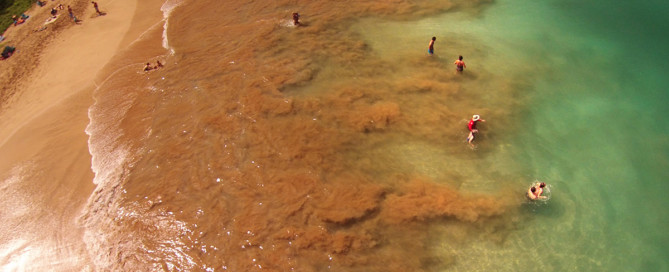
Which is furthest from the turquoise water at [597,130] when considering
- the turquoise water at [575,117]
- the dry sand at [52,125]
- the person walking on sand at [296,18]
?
the dry sand at [52,125]

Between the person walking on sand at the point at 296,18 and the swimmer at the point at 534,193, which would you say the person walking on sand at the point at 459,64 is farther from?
the person walking on sand at the point at 296,18

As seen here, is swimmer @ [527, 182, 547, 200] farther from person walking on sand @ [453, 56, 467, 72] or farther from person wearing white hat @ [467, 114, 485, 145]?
person walking on sand @ [453, 56, 467, 72]

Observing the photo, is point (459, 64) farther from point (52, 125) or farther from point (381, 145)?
point (52, 125)

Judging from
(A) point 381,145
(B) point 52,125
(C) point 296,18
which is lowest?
(A) point 381,145

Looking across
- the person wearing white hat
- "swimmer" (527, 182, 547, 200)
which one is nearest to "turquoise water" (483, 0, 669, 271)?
"swimmer" (527, 182, 547, 200)

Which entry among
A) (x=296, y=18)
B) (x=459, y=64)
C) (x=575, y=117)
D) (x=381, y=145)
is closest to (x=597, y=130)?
(x=575, y=117)

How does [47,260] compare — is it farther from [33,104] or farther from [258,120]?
[33,104]

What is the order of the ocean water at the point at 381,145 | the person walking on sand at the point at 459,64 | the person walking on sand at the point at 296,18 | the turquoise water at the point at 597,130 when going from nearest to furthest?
the ocean water at the point at 381,145, the turquoise water at the point at 597,130, the person walking on sand at the point at 459,64, the person walking on sand at the point at 296,18

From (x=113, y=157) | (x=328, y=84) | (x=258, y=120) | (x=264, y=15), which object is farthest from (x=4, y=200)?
(x=264, y=15)
